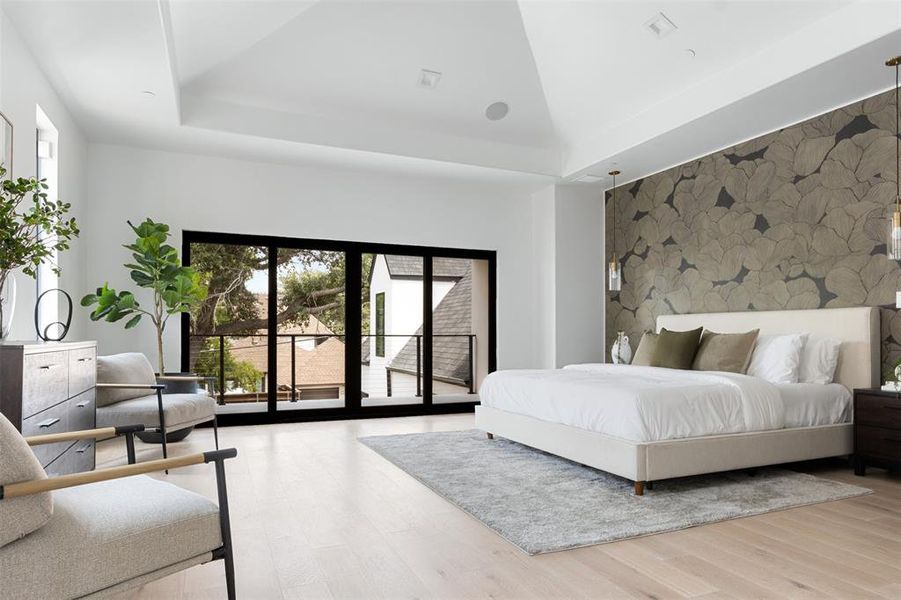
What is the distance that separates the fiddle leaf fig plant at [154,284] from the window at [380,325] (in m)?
2.03

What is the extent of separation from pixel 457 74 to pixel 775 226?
10.4 ft

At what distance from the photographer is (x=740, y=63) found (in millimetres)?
4734

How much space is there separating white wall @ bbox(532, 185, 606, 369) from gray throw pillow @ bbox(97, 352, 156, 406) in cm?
448

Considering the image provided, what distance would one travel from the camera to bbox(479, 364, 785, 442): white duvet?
12.1 ft

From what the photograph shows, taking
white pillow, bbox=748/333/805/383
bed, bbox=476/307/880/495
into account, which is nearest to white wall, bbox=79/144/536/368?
bed, bbox=476/307/880/495

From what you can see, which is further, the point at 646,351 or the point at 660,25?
the point at 646,351

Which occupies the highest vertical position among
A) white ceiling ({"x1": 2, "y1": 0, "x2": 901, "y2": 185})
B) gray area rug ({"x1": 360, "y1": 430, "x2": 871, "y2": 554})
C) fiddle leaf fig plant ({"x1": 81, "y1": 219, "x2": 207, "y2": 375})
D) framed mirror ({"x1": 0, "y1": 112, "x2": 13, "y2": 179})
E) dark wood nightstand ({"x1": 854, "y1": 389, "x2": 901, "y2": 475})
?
white ceiling ({"x1": 2, "y1": 0, "x2": 901, "y2": 185})

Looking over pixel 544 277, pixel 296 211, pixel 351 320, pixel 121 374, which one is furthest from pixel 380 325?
pixel 121 374

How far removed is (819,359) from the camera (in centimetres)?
466

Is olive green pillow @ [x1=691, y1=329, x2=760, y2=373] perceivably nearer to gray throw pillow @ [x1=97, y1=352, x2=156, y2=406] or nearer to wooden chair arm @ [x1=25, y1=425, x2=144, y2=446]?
wooden chair arm @ [x1=25, y1=425, x2=144, y2=446]

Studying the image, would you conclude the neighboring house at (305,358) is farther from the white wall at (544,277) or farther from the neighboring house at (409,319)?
the white wall at (544,277)

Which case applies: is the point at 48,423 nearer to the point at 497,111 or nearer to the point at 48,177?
the point at 48,177

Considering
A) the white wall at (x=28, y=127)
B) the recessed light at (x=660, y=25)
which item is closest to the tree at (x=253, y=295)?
the white wall at (x=28, y=127)

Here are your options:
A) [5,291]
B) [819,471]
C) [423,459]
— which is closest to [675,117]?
[819,471]
